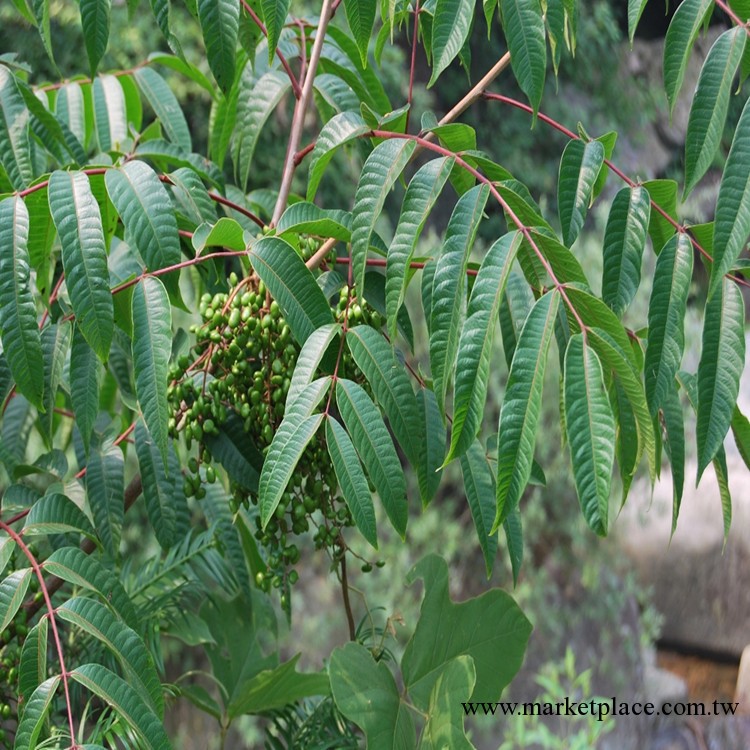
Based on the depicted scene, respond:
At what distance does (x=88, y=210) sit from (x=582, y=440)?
406 mm

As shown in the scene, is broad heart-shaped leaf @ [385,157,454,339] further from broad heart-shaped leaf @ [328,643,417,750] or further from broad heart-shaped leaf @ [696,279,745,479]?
broad heart-shaped leaf @ [328,643,417,750]

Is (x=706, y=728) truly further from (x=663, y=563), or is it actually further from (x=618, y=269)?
(x=618, y=269)

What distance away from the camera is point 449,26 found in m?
A: 0.73

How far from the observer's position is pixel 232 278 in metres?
0.85

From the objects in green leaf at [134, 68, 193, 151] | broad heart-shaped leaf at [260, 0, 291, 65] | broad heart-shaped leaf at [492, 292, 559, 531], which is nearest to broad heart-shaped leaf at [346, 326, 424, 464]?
broad heart-shaped leaf at [492, 292, 559, 531]

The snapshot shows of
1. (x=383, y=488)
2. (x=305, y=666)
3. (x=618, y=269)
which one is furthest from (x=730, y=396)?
(x=305, y=666)

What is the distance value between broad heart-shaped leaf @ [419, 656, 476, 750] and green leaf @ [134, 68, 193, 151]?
716 millimetres

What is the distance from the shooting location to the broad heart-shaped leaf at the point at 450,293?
65 cm

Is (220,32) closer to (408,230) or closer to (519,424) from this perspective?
(408,230)

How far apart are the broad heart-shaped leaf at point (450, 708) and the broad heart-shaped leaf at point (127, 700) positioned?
0.85 feet

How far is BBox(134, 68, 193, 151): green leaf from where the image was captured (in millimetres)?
1195

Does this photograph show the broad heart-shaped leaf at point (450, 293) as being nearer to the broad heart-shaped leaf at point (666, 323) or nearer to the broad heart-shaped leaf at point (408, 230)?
the broad heart-shaped leaf at point (408, 230)

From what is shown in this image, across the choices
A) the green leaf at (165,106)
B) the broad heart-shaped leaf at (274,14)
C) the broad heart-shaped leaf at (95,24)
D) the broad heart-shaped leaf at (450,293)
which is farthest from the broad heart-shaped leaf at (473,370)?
the green leaf at (165,106)

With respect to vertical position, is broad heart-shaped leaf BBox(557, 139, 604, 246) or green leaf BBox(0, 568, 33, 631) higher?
broad heart-shaped leaf BBox(557, 139, 604, 246)
